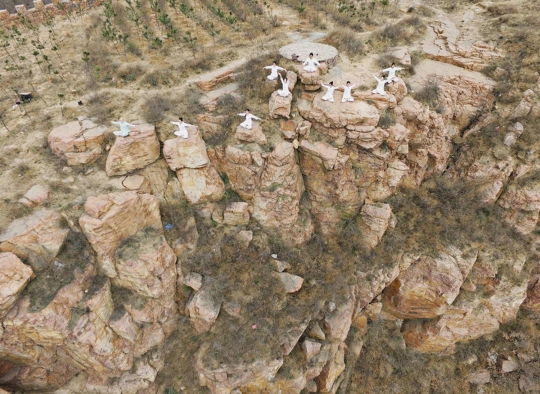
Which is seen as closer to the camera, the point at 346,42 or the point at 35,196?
the point at 35,196

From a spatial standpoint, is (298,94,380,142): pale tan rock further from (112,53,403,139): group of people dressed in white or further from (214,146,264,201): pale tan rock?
(214,146,264,201): pale tan rock

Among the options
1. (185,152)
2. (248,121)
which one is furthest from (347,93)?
→ (185,152)

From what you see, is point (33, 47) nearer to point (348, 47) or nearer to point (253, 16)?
point (253, 16)

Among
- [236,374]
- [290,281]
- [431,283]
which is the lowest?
[431,283]

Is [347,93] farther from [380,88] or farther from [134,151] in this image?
[134,151]

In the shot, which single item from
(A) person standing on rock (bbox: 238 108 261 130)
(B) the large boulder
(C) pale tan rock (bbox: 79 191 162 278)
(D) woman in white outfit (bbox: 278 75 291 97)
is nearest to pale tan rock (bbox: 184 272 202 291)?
(C) pale tan rock (bbox: 79 191 162 278)

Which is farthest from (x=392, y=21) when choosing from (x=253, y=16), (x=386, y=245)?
(x=386, y=245)
